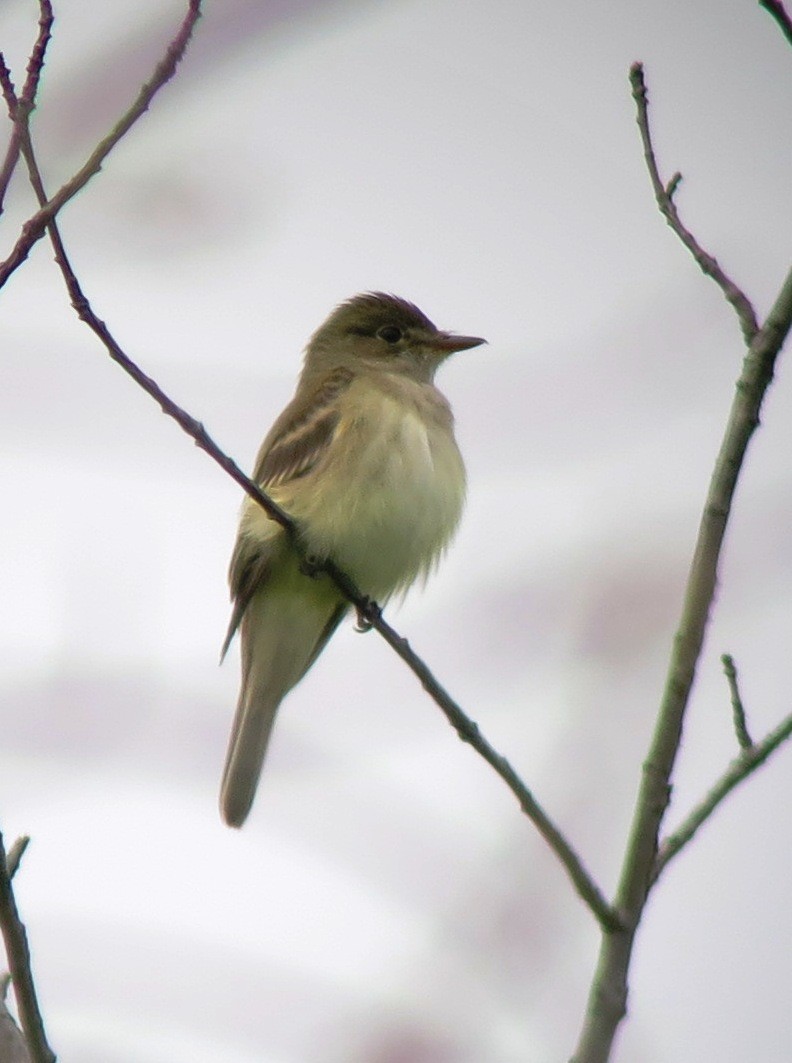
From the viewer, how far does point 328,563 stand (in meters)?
5.11

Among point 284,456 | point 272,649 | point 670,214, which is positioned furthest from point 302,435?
point 670,214

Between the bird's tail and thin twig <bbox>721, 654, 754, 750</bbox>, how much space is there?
2.51 m

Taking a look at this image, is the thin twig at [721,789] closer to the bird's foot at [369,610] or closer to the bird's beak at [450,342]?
the bird's foot at [369,610]

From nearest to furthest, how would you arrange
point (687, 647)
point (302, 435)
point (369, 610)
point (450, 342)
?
1. point (687, 647)
2. point (369, 610)
3. point (302, 435)
4. point (450, 342)

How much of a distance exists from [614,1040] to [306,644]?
3.19m

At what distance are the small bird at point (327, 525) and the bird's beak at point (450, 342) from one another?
0.48 m

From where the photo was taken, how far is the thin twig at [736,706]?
3.25 metres

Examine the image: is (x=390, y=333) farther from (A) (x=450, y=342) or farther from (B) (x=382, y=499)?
A: (B) (x=382, y=499)

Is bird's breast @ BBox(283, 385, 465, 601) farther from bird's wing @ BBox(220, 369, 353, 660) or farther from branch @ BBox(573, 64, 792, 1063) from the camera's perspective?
branch @ BBox(573, 64, 792, 1063)

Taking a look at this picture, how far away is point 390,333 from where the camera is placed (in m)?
6.97

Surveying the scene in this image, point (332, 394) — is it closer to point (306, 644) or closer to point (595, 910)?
point (306, 644)

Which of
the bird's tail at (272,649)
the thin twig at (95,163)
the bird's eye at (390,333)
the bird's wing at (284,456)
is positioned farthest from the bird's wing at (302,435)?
the thin twig at (95,163)

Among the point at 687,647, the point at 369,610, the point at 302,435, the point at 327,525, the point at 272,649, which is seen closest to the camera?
the point at 687,647

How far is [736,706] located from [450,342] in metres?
3.65
